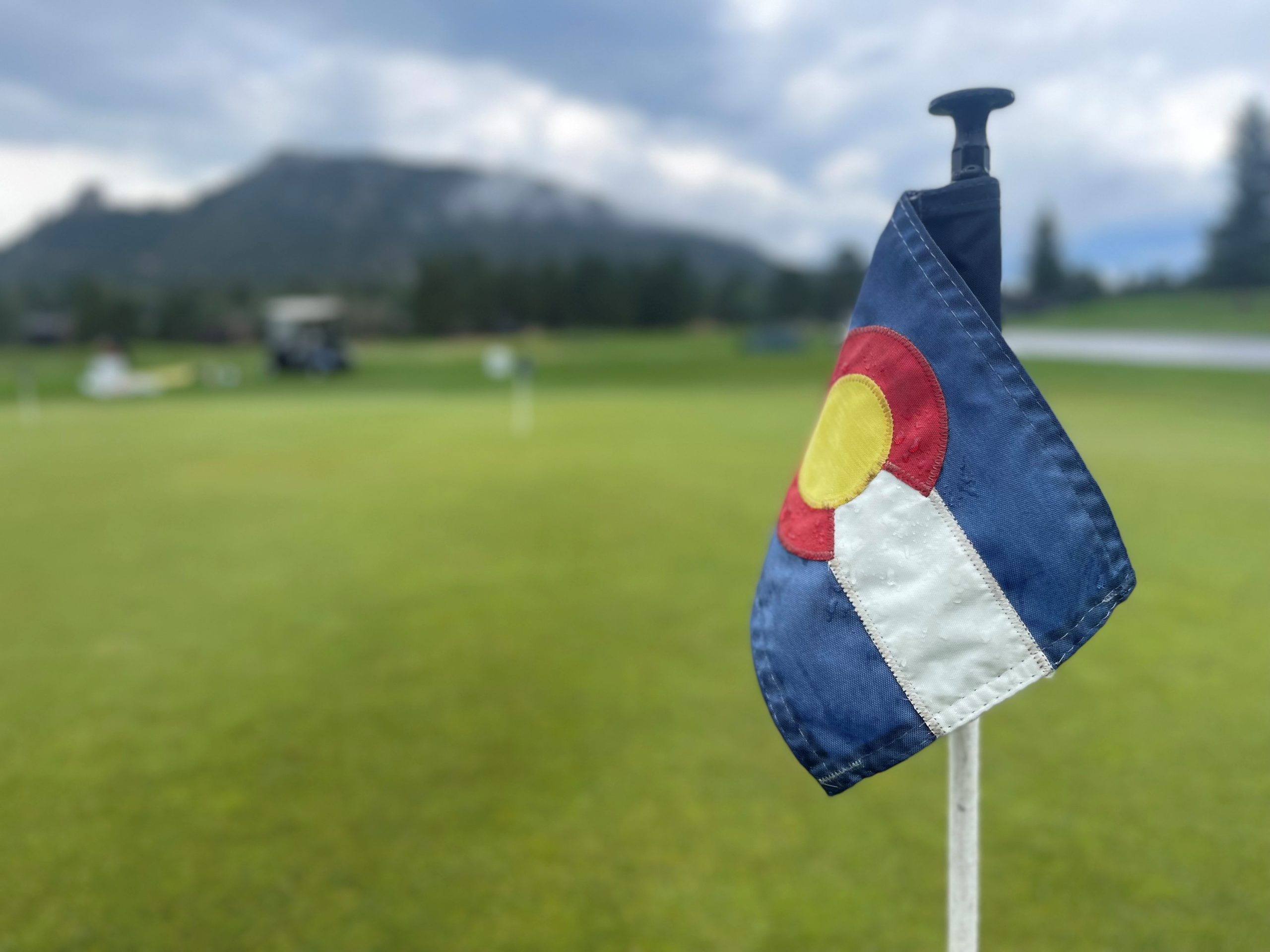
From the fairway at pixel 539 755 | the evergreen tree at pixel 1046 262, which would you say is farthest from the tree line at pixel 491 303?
the fairway at pixel 539 755

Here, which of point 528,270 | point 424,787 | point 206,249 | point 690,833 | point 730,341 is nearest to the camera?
point 690,833

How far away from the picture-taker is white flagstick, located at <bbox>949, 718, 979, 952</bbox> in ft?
3.76

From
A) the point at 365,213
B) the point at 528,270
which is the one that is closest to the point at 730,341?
the point at 528,270

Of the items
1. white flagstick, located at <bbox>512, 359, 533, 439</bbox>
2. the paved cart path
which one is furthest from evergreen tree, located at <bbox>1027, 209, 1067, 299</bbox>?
white flagstick, located at <bbox>512, 359, 533, 439</bbox>

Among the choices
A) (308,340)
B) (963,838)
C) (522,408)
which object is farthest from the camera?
(308,340)

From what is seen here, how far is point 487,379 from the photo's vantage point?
30.8m

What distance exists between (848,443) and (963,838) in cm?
55

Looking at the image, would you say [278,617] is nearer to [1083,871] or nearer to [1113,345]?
[1083,871]

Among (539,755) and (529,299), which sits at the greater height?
(529,299)

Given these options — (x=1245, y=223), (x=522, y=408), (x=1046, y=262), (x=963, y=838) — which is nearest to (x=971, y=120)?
(x=963, y=838)

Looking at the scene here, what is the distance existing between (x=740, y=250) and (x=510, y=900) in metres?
168

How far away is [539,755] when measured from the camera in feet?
10.4

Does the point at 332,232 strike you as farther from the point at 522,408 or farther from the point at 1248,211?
the point at 522,408

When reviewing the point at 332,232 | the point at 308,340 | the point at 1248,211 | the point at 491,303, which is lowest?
the point at 308,340
